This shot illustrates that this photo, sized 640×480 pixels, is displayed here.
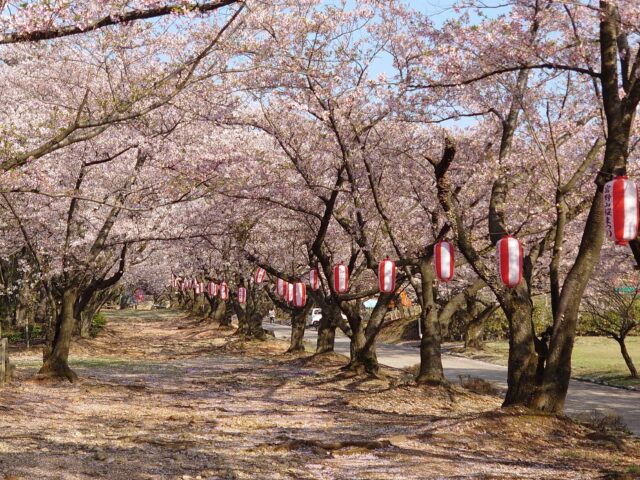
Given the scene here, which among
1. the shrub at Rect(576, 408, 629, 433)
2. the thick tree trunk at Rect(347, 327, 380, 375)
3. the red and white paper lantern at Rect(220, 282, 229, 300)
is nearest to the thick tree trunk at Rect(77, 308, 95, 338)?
the red and white paper lantern at Rect(220, 282, 229, 300)

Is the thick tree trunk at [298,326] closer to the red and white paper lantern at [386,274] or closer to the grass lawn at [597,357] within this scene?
the grass lawn at [597,357]

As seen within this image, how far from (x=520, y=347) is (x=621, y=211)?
4.09 meters

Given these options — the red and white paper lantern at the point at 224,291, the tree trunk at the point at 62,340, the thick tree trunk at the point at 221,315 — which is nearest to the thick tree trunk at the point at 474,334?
the red and white paper lantern at the point at 224,291

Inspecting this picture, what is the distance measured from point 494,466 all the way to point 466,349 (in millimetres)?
26226

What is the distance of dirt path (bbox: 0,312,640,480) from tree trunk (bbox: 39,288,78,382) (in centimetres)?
50

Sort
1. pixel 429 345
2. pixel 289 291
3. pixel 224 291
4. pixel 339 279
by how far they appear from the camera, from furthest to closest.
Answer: pixel 224 291 → pixel 289 291 → pixel 339 279 → pixel 429 345

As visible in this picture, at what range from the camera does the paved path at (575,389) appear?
54.5 ft

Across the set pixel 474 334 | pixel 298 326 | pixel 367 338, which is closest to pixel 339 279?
pixel 367 338

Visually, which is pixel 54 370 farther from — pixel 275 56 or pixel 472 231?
pixel 472 231

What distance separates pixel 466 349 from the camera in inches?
1364

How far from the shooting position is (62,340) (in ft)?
57.6

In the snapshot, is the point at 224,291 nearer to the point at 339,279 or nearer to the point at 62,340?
the point at 339,279

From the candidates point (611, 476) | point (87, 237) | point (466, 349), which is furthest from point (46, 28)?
point (466, 349)

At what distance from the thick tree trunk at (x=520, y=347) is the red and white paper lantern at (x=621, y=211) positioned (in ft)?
11.3
